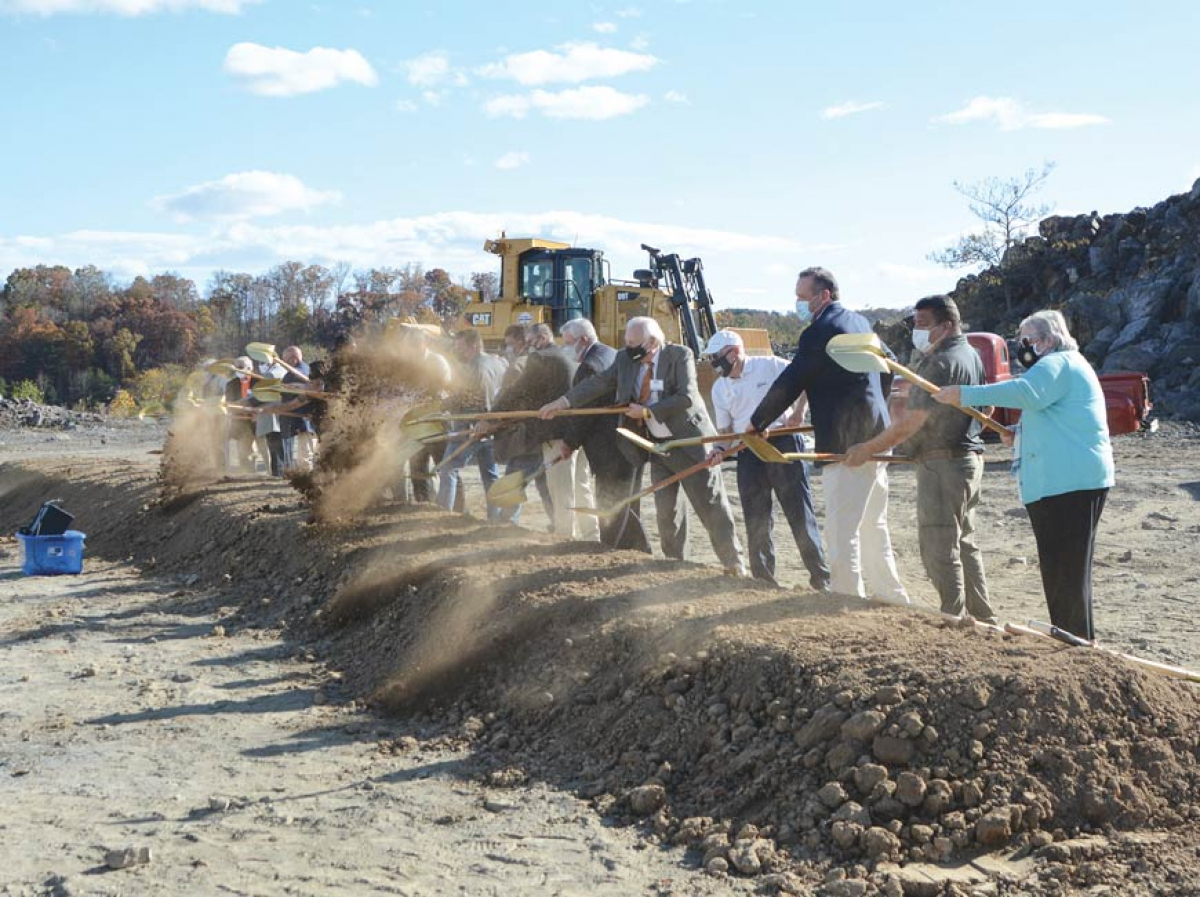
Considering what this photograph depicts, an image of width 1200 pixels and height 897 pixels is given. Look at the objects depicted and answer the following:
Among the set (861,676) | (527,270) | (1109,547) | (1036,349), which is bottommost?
(1109,547)

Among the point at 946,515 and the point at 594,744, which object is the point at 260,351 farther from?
the point at 594,744

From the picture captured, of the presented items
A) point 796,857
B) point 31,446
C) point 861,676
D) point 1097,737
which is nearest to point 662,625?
point 861,676

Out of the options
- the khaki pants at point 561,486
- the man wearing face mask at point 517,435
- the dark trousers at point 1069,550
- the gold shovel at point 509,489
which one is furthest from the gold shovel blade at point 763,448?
the khaki pants at point 561,486

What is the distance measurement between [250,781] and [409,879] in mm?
1287

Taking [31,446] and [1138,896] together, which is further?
[31,446]

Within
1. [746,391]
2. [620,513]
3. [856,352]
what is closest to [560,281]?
[620,513]

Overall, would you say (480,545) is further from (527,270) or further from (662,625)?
(527,270)

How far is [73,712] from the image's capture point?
599cm

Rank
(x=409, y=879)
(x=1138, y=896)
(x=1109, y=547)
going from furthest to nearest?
(x=1109, y=547), (x=409, y=879), (x=1138, y=896)

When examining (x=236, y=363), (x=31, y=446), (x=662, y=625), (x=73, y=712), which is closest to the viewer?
(x=662, y=625)

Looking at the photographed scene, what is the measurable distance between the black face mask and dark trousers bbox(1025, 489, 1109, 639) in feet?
2.14

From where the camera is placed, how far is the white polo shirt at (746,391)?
7562mm

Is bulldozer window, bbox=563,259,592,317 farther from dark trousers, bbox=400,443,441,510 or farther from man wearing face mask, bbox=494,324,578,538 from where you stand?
man wearing face mask, bbox=494,324,578,538

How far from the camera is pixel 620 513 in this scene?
26.0 ft
